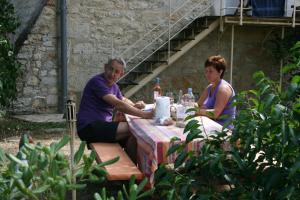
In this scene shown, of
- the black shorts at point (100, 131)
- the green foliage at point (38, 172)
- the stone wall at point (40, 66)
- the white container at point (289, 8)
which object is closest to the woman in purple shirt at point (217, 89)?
the black shorts at point (100, 131)

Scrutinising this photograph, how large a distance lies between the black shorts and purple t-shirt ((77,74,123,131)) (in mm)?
51

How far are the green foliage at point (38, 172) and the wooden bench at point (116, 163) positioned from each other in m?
1.64

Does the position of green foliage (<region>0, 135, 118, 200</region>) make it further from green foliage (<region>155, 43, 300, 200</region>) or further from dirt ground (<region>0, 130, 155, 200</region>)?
dirt ground (<region>0, 130, 155, 200</region>)

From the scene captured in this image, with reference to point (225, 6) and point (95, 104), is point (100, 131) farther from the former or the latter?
point (225, 6)

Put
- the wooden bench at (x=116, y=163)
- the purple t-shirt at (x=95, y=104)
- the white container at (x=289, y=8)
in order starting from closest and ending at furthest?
the wooden bench at (x=116, y=163) → the purple t-shirt at (x=95, y=104) → the white container at (x=289, y=8)

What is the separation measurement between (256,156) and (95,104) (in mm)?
2637

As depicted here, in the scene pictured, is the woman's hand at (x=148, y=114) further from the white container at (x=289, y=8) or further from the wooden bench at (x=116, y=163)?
the white container at (x=289, y=8)

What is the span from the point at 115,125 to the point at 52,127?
3678 mm

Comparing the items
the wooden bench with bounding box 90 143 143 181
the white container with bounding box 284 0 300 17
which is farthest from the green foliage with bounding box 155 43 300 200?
the white container with bounding box 284 0 300 17

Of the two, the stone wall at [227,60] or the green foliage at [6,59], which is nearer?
the green foliage at [6,59]

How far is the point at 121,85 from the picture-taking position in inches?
376

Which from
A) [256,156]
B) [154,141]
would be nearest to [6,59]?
[154,141]

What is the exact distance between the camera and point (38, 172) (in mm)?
1409

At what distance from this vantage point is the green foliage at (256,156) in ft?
6.05
